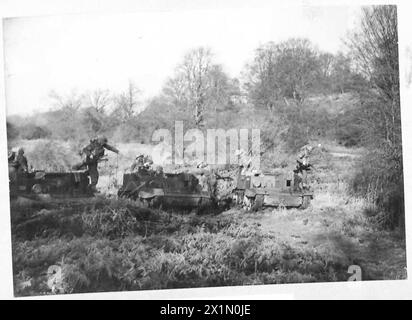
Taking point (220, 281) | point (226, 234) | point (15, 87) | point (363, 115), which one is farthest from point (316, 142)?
point (15, 87)

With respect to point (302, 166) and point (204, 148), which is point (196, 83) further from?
point (302, 166)

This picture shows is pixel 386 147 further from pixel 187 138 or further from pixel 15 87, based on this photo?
pixel 15 87

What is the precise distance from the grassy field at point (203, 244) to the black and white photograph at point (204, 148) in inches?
0.4

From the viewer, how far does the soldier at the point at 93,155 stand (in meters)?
4.32

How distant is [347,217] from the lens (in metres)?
4.41

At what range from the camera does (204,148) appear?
4.38m

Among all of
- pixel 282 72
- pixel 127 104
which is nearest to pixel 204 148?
pixel 127 104

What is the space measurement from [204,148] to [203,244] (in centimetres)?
70

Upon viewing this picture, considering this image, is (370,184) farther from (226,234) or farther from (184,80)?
(184,80)

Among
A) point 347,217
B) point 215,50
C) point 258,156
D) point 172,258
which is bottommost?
point 172,258

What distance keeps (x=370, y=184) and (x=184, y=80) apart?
5.13 feet

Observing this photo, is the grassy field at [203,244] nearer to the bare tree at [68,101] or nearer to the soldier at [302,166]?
the soldier at [302,166]

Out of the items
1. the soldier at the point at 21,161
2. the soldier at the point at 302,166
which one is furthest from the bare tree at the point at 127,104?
the soldier at the point at 302,166
